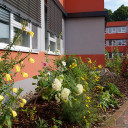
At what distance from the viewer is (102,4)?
344 inches

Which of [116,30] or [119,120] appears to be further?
[116,30]

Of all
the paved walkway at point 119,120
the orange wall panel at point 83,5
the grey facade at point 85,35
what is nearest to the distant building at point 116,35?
the orange wall panel at point 83,5

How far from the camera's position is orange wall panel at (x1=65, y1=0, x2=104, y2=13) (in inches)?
345

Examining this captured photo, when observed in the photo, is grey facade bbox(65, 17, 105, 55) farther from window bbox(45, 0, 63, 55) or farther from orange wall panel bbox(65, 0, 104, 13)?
window bbox(45, 0, 63, 55)

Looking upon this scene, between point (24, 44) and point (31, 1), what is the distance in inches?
48.4

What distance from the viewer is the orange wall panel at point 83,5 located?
8.77m

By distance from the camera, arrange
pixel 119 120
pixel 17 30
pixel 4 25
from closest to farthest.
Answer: pixel 119 120, pixel 4 25, pixel 17 30

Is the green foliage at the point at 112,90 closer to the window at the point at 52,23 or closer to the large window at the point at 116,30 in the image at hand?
the window at the point at 52,23

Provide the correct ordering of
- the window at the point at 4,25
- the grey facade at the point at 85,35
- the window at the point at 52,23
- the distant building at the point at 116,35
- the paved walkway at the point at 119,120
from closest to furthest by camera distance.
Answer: the paved walkway at the point at 119,120, the window at the point at 4,25, the window at the point at 52,23, the grey facade at the point at 85,35, the distant building at the point at 116,35

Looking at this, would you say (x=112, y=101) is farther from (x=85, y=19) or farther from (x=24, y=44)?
(x=85, y=19)

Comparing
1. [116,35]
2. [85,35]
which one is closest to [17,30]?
[85,35]

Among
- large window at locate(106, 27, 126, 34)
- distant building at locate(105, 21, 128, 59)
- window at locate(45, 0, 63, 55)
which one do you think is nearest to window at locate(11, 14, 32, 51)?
window at locate(45, 0, 63, 55)

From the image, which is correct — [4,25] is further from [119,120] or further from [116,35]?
[116,35]

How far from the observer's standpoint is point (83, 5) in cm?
888
